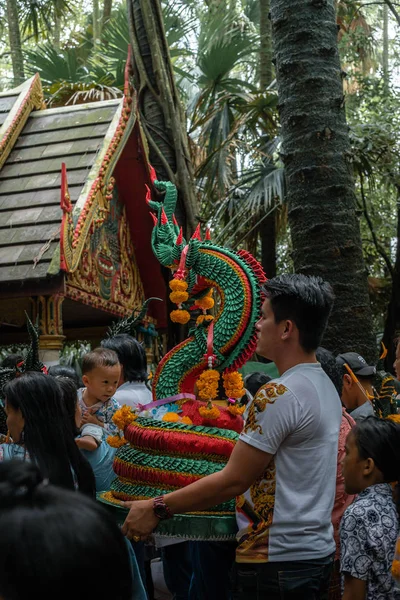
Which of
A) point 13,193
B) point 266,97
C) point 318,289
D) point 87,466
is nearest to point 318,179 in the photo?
point 318,289

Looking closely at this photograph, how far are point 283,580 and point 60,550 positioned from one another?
4.99 ft

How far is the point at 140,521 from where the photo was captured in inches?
101

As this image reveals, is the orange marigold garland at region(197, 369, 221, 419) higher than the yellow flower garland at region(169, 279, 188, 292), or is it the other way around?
the yellow flower garland at region(169, 279, 188, 292)

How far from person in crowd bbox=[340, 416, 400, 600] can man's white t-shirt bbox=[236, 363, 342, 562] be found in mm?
137

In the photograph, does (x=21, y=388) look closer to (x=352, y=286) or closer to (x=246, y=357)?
(x=246, y=357)

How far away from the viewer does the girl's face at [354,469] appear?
2.83 m

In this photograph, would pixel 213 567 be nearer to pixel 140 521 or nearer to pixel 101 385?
pixel 140 521

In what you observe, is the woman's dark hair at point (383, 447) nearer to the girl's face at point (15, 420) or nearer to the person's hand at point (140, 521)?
the person's hand at point (140, 521)

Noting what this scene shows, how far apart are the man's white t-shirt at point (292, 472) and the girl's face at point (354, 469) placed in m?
0.27

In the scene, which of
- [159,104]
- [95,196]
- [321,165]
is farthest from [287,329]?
[159,104]

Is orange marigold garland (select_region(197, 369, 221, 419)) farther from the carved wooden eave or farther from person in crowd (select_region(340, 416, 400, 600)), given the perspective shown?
the carved wooden eave

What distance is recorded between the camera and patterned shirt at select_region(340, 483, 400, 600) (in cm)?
264

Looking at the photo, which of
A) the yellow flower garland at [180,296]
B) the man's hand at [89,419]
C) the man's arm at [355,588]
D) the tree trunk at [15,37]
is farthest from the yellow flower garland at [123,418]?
the tree trunk at [15,37]

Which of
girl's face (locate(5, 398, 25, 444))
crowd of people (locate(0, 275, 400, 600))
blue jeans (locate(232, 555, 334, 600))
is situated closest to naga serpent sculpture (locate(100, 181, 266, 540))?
crowd of people (locate(0, 275, 400, 600))
